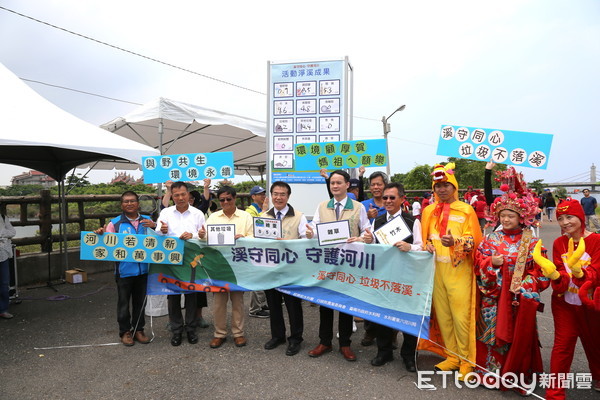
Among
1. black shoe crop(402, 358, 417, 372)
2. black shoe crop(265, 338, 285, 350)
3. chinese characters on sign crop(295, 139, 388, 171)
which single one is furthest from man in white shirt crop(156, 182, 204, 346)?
black shoe crop(402, 358, 417, 372)

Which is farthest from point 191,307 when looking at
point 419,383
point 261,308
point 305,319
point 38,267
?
point 38,267

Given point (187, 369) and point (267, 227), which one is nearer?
point (187, 369)

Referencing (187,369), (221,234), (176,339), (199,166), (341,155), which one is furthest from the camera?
(341,155)

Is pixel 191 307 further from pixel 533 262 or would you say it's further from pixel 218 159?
pixel 533 262

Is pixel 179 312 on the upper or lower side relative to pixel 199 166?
lower

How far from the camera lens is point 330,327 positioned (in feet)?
12.9

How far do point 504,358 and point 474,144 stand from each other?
2071 mm

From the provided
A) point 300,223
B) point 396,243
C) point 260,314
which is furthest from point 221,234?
point 396,243

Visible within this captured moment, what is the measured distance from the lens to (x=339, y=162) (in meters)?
5.43

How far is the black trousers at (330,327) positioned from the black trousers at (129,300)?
2.02 meters

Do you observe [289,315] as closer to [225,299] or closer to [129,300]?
[225,299]

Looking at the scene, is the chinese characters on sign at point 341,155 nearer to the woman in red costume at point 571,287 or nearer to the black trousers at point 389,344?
the black trousers at point 389,344

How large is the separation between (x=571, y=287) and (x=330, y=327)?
2.09 metres

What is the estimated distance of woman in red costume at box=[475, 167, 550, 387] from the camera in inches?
120
